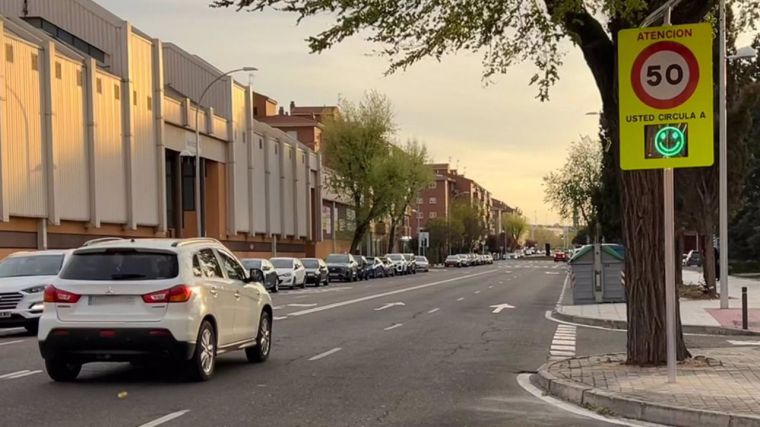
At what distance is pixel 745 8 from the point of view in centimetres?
1288

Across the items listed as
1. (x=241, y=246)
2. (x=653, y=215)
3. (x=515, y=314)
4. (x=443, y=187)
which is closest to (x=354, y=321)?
(x=515, y=314)

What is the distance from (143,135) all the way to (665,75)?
35567mm

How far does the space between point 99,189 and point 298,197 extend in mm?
31441

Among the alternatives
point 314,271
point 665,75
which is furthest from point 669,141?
point 314,271

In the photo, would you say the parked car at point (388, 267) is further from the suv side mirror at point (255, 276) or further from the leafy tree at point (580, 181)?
the suv side mirror at point (255, 276)

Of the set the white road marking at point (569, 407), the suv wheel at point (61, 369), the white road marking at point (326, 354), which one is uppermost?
the suv wheel at point (61, 369)

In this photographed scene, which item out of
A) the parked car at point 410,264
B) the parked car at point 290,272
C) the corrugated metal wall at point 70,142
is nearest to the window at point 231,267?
the corrugated metal wall at point 70,142

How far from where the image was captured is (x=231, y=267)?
481 inches

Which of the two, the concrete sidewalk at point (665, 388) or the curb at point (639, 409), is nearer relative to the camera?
the curb at point (639, 409)

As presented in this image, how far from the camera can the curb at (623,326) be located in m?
17.4

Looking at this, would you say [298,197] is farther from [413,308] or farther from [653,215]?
[653,215]

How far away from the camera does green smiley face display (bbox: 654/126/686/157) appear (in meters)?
9.88

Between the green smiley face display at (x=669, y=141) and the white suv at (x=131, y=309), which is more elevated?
the green smiley face display at (x=669, y=141)

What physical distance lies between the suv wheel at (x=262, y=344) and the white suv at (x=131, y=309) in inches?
71.1
